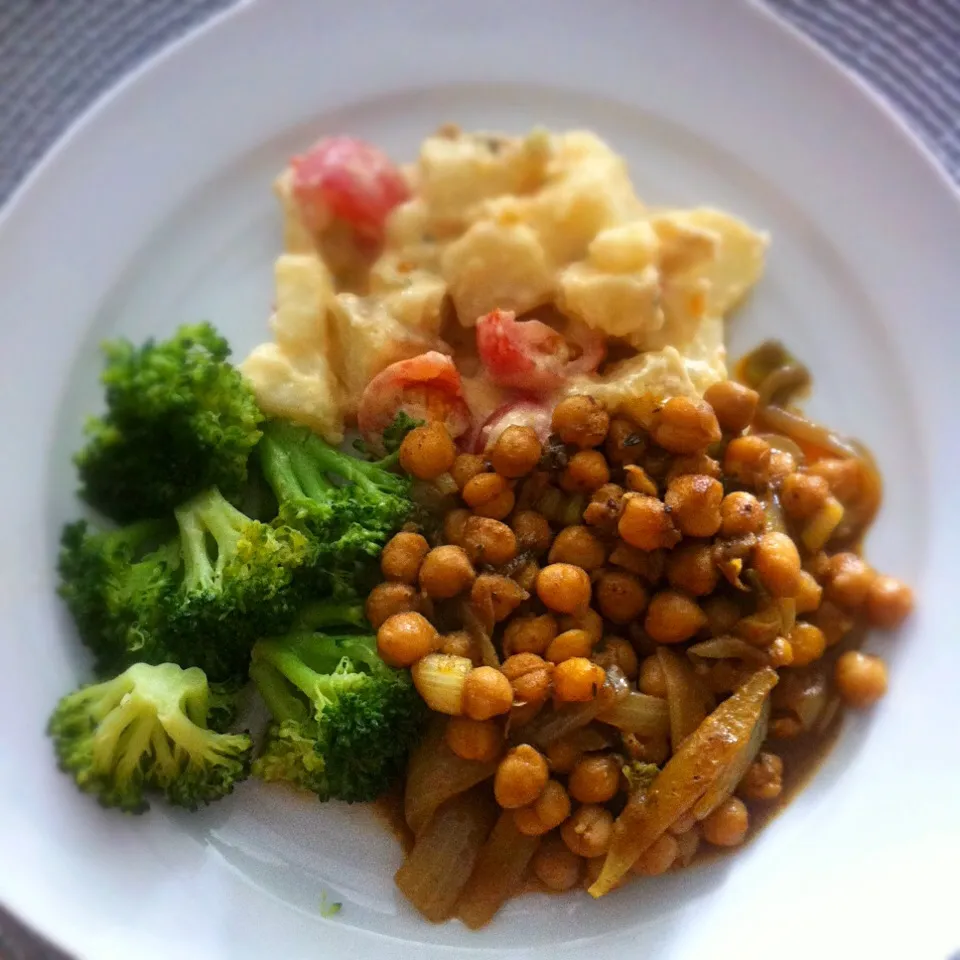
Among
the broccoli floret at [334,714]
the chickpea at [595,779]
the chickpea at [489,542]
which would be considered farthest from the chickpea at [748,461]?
the broccoli floret at [334,714]

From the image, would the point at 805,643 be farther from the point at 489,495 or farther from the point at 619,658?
the point at 489,495

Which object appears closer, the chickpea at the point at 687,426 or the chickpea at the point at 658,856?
the chickpea at the point at 658,856

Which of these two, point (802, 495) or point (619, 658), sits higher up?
point (802, 495)

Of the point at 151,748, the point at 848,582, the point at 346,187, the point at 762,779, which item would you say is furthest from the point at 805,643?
the point at 346,187

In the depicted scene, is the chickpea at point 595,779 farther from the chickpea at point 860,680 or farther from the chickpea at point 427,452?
the chickpea at point 427,452

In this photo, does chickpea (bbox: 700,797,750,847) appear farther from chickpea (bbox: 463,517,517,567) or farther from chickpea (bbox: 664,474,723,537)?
chickpea (bbox: 463,517,517,567)
